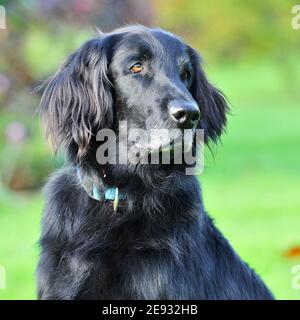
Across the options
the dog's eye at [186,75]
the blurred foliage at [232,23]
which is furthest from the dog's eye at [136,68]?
the blurred foliage at [232,23]

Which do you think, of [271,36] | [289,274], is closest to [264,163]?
[271,36]

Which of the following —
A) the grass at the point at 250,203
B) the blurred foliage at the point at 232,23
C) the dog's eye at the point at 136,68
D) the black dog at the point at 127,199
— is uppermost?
the blurred foliage at the point at 232,23

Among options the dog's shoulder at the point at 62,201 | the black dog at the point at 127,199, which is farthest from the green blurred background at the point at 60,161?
the black dog at the point at 127,199

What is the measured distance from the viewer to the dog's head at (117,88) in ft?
14.0

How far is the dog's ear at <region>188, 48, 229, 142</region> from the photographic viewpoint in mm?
4754

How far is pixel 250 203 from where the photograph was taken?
10.9 meters

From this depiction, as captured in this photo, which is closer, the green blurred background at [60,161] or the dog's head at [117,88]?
the dog's head at [117,88]

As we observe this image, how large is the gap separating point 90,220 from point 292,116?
1865 cm

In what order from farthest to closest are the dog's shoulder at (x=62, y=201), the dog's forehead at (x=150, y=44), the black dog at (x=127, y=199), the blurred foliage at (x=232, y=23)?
the blurred foliage at (x=232, y=23), the dog's forehead at (x=150, y=44), the dog's shoulder at (x=62, y=201), the black dog at (x=127, y=199)

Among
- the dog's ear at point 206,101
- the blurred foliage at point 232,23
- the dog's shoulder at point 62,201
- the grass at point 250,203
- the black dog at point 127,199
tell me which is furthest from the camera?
the blurred foliage at point 232,23

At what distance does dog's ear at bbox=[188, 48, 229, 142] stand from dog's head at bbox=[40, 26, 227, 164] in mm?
198

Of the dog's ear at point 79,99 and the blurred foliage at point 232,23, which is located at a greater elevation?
the blurred foliage at point 232,23

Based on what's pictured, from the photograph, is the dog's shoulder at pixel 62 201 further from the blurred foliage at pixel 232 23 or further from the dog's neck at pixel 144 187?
the blurred foliage at pixel 232 23

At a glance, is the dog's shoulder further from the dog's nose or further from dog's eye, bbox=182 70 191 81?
dog's eye, bbox=182 70 191 81
